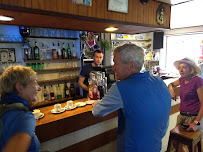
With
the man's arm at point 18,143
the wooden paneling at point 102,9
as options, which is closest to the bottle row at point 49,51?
the wooden paneling at point 102,9

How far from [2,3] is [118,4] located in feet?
3.95

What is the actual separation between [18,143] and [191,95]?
83.3 inches

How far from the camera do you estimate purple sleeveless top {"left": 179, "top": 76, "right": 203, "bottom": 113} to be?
212 centimetres

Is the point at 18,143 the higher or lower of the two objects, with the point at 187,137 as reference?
higher

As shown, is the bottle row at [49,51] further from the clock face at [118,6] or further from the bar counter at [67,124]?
the clock face at [118,6]

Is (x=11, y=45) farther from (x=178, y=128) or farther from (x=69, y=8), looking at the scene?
(x=178, y=128)

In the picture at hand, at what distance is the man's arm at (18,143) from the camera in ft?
2.67

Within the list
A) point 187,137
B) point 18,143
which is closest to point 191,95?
point 187,137

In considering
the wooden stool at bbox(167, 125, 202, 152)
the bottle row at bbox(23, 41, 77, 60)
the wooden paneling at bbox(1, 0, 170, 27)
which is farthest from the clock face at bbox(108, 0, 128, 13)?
the bottle row at bbox(23, 41, 77, 60)

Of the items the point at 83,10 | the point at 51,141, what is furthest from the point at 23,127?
the point at 83,10

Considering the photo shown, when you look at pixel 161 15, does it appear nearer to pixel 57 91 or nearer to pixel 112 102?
pixel 112 102

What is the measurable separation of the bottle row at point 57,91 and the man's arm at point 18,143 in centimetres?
336

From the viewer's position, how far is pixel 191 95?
84.8 inches

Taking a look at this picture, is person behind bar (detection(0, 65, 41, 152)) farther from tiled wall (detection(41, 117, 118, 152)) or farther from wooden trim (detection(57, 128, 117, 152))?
wooden trim (detection(57, 128, 117, 152))
